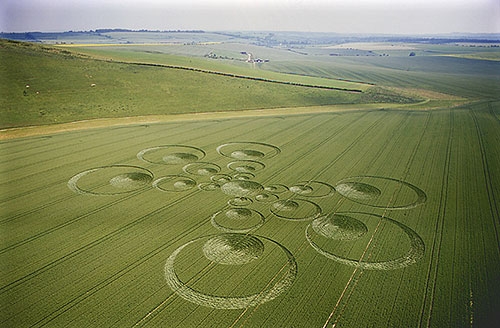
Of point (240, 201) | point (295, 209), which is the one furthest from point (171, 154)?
point (295, 209)

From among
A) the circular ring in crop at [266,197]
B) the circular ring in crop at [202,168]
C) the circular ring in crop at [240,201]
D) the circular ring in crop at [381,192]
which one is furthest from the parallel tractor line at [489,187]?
the circular ring in crop at [202,168]

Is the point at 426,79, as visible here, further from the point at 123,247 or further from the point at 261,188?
the point at 123,247

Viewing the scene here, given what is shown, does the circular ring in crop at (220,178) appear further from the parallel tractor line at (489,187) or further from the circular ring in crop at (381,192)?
the parallel tractor line at (489,187)

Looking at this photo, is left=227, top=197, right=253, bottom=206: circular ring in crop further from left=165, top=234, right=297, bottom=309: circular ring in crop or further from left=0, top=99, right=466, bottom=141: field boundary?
left=0, top=99, right=466, bottom=141: field boundary

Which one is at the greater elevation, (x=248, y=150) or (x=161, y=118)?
(x=161, y=118)

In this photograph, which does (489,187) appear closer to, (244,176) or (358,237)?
(358,237)
